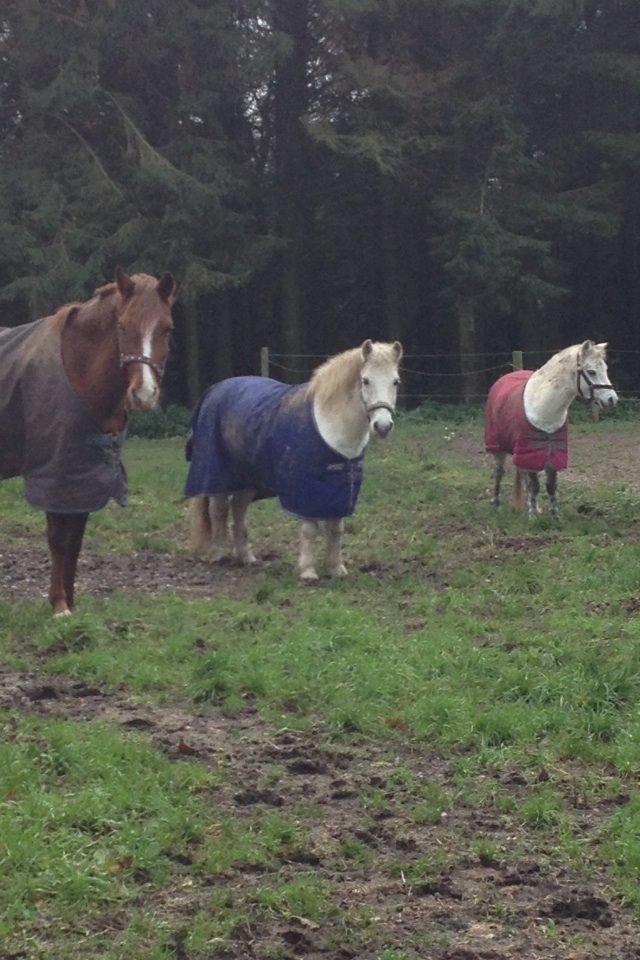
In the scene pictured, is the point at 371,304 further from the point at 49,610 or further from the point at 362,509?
the point at 49,610

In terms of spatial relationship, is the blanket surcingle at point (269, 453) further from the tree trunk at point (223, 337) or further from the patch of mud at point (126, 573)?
the tree trunk at point (223, 337)

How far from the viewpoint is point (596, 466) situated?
1471cm

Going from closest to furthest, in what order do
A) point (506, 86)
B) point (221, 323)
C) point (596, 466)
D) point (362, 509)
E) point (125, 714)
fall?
1. point (125, 714)
2. point (362, 509)
3. point (596, 466)
4. point (506, 86)
5. point (221, 323)

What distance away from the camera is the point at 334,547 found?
8695 millimetres

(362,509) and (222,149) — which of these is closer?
(362,509)

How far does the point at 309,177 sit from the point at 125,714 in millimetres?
23686

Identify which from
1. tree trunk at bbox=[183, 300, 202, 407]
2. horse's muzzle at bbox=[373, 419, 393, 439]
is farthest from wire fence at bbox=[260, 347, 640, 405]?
horse's muzzle at bbox=[373, 419, 393, 439]

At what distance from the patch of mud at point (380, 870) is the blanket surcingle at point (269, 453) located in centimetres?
364

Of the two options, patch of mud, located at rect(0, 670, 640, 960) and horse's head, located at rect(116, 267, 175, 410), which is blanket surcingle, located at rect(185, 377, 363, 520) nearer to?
horse's head, located at rect(116, 267, 175, 410)

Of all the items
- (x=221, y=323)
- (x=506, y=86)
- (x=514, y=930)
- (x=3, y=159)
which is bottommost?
(x=514, y=930)

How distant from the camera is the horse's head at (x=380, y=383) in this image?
27.1 feet

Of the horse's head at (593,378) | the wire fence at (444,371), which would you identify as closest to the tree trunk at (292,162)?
the wire fence at (444,371)

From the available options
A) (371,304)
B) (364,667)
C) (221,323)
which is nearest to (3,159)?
(221,323)

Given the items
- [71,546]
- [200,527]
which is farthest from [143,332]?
[200,527]
